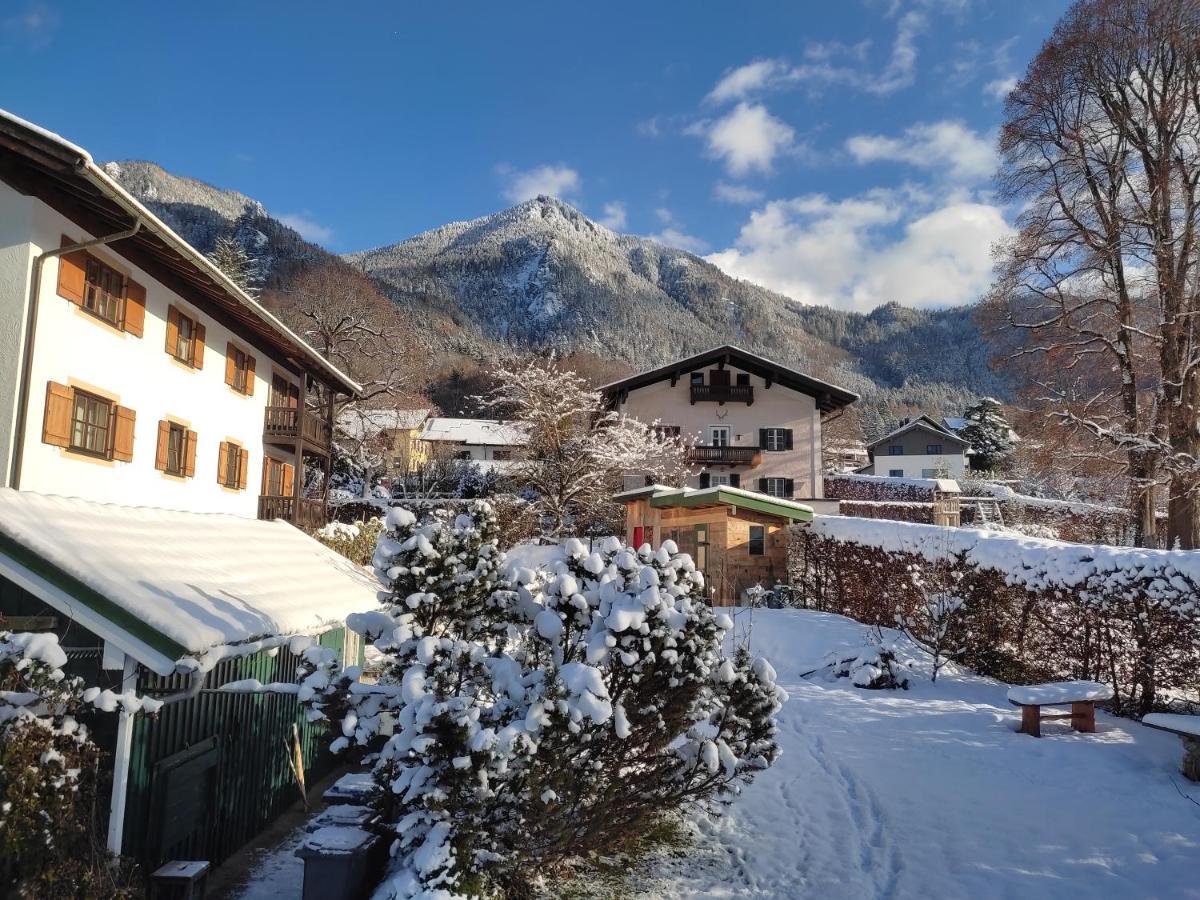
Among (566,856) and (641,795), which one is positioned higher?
(641,795)

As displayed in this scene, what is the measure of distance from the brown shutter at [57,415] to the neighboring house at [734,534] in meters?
14.7

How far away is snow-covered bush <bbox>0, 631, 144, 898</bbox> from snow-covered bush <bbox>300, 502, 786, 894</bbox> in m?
1.49

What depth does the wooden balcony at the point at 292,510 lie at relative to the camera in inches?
791

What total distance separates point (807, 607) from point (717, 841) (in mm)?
14238

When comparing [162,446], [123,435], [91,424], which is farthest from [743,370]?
[91,424]

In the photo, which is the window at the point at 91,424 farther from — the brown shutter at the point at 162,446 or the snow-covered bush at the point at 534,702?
the snow-covered bush at the point at 534,702

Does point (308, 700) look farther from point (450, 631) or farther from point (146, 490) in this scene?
point (146, 490)

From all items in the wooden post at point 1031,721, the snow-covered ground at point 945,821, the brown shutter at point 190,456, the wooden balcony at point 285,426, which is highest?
the wooden balcony at point 285,426

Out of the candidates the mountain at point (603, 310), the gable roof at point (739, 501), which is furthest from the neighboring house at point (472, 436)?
the gable roof at point (739, 501)

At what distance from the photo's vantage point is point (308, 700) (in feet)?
16.0

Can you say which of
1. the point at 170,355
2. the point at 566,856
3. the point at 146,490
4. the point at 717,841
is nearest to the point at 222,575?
the point at 566,856

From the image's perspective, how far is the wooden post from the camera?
8773 millimetres

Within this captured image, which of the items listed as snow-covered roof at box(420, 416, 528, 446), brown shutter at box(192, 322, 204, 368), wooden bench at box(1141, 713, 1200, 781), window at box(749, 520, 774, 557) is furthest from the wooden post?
snow-covered roof at box(420, 416, 528, 446)

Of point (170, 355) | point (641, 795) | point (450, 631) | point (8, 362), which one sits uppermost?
point (170, 355)
